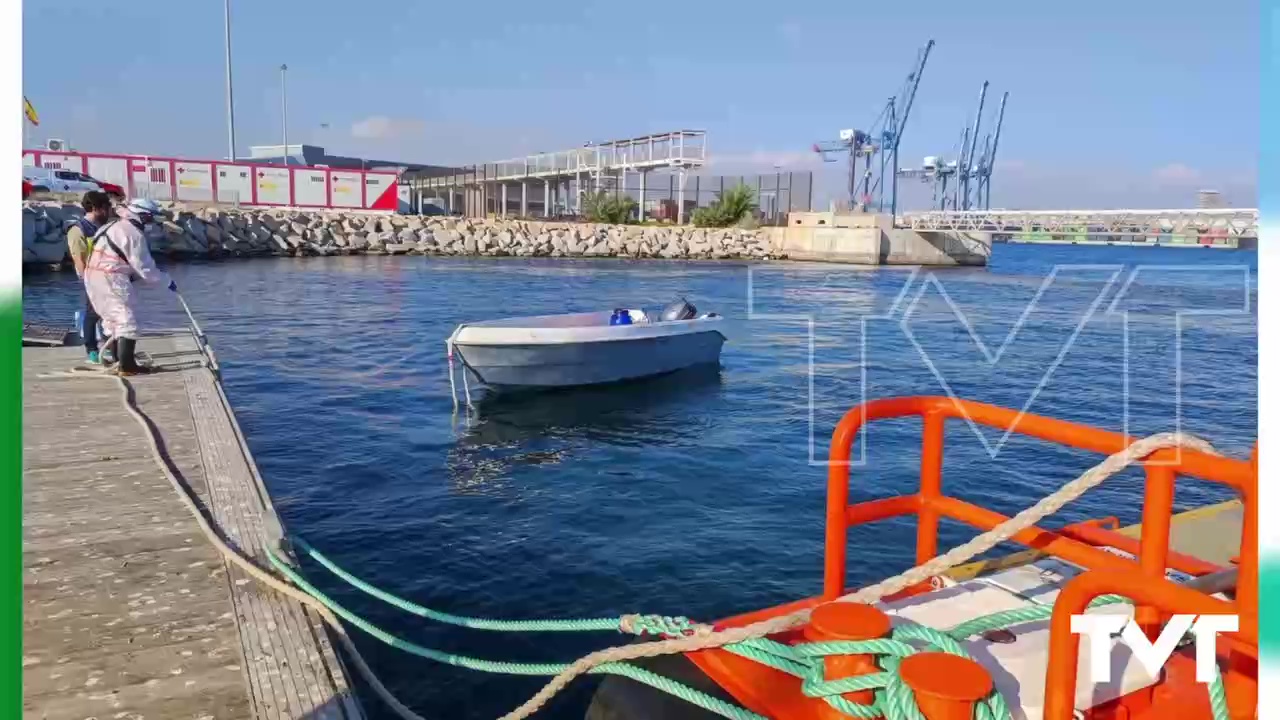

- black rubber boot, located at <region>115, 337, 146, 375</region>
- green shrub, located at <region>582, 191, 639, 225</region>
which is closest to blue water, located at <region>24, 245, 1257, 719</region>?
black rubber boot, located at <region>115, 337, 146, 375</region>

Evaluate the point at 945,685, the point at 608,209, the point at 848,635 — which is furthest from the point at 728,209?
the point at 945,685

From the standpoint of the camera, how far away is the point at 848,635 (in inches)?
94.6

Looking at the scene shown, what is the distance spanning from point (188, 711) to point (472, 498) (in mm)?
5616

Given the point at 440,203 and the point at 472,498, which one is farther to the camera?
the point at 440,203

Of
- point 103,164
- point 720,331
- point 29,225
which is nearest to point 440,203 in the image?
point 103,164

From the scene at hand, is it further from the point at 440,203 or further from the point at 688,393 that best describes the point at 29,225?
the point at 440,203

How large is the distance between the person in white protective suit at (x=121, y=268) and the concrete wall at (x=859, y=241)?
47231mm

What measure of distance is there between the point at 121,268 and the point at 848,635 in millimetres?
8513

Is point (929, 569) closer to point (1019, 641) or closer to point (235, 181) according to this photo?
point (1019, 641)

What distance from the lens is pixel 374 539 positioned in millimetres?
7449

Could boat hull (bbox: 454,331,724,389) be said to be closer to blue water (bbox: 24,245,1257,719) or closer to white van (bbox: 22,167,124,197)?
blue water (bbox: 24,245,1257,719)

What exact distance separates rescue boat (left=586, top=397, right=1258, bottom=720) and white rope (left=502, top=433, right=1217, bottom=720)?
60mm

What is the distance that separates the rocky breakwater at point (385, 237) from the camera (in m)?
34.8

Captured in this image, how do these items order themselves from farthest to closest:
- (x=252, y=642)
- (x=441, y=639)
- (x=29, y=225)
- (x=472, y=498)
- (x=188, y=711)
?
(x=29, y=225), (x=472, y=498), (x=441, y=639), (x=252, y=642), (x=188, y=711)
